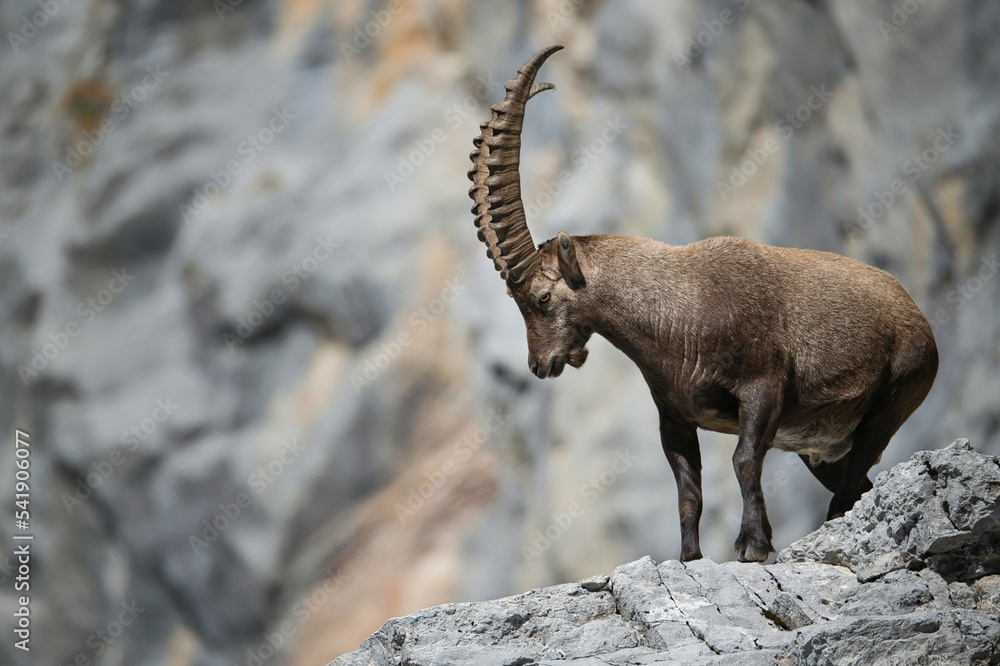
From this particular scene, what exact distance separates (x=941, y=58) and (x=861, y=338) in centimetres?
724

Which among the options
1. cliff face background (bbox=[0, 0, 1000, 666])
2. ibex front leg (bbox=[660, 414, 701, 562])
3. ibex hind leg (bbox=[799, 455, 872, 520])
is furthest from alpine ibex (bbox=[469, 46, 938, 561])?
cliff face background (bbox=[0, 0, 1000, 666])

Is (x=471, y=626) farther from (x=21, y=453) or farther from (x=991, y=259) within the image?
(x=21, y=453)

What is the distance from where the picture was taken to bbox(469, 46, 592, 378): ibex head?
580cm

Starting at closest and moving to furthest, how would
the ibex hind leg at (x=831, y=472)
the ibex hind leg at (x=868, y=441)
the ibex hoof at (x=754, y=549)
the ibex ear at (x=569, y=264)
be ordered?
the ibex hoof at (x=754, y=549), the ibex ear at (x=569, y=264), the ibex hind leg at (x=868, y=441), the ibex hind leg at (x=831, y=472)

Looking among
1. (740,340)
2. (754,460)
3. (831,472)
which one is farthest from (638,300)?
(831,472)

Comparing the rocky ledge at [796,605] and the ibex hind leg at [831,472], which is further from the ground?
the ibex hind leg at [831,472]

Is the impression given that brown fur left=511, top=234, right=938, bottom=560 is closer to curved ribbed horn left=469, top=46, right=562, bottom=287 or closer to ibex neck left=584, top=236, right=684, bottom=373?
ibex neck left=584, top=236, right=684, bottom=373

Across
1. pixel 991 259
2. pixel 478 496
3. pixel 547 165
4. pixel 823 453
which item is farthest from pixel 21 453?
pixel 991 259

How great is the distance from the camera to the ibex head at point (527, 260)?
5.80 m

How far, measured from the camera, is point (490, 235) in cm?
597

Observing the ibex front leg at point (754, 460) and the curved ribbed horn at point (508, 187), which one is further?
the curved ribbed horn at point (508, 187)

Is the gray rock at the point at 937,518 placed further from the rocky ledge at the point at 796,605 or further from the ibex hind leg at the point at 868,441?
the ibex hind leg at the point at 868,441

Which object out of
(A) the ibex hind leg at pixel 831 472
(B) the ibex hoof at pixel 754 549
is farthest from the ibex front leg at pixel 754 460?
(A) the ibex hind leg at pixel 831 472

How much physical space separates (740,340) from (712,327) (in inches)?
6.7
